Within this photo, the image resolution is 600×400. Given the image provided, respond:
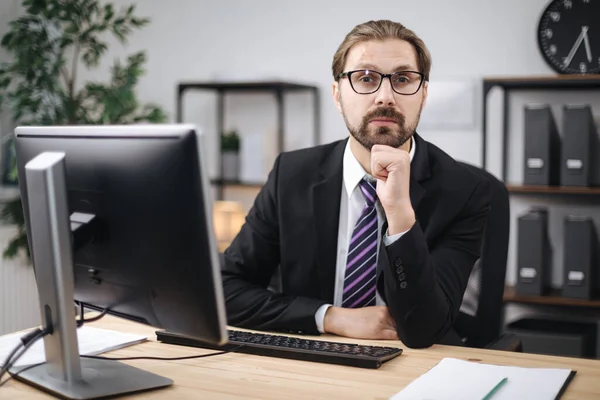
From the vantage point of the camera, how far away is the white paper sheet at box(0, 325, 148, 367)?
58.4 inches

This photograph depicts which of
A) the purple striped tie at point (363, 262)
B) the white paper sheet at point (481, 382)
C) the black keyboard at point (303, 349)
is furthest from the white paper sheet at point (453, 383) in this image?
the purple striped tie at point (363, 262)

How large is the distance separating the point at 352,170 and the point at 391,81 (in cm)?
25

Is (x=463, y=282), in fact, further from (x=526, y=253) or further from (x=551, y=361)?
(x=526, y=253)

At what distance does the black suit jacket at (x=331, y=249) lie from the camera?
162 centimetres

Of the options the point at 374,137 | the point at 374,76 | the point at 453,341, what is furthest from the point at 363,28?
the point at 453,341

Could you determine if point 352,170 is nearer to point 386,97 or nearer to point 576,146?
point 386,97

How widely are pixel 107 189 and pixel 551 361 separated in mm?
866

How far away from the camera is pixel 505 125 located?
134 inches

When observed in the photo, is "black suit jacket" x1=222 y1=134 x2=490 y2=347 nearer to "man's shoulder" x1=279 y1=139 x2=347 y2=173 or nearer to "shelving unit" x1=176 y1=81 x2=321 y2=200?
"man's shoulder" x1=279 y1=139 x2=347 y2=173

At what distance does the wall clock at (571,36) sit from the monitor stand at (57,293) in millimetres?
2611

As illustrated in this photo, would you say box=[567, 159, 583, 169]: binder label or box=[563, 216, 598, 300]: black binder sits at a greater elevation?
box=[567, 159, 583, 169]: binder label

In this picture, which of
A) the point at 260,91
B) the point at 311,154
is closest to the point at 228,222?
the point at 260,91

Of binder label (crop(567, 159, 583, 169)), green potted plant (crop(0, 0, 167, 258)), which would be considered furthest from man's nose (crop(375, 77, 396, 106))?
green potted plant (crop(0, 0, 167, 258))

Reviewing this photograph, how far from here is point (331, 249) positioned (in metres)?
1.91
